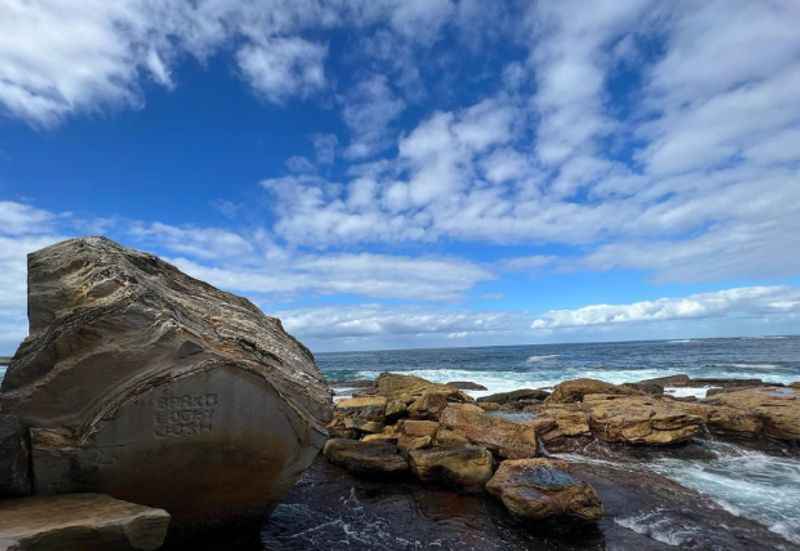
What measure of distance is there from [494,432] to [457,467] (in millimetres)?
2189

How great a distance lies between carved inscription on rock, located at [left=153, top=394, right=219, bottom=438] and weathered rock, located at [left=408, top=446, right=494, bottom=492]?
5.53 m

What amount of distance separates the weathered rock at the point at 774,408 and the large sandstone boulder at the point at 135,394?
1457 cm

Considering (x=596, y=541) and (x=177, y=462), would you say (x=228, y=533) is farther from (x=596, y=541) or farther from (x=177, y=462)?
(x=596, y=541)

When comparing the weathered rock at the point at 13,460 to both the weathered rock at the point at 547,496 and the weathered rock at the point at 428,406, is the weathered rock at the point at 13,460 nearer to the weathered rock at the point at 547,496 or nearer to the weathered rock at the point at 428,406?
the weathered rock at the point at 547,496

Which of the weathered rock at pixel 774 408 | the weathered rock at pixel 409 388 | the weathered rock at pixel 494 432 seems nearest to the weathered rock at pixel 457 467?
the weathered rock at pixel 494 432

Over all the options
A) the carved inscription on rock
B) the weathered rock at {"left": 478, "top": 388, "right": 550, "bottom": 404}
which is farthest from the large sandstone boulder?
the weathered rock at {"left": 478, "top": 388, "right": 550, "bottom": 404}

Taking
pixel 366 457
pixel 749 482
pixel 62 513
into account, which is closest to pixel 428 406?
pixel 366 457

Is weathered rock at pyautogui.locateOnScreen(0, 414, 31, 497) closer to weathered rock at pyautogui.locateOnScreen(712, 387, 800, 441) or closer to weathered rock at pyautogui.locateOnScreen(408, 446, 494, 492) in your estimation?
weathered rock at pyautogui.locateOnScreen(408, 446, 494, 492)

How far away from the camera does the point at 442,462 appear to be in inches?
365

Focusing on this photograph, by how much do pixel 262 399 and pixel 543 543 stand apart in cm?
491

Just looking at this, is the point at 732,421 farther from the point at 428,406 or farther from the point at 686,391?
the point at 686,391

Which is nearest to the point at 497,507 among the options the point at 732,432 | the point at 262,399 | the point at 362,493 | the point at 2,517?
the point at 362,493

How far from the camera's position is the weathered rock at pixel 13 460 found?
4457mm

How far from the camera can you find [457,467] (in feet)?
29.8
